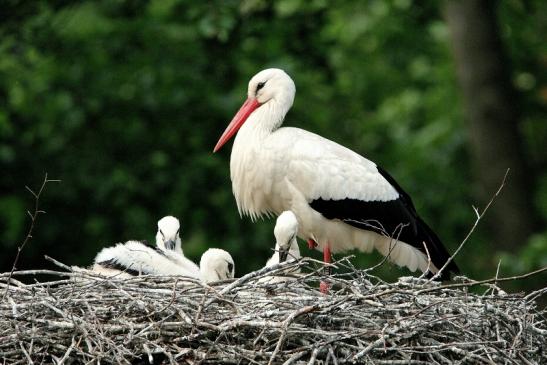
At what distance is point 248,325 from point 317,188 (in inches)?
105

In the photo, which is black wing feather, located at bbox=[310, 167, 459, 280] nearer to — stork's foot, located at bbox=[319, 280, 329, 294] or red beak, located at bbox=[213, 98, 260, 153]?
red beak, located at bbox=[213, 98, 260, 153]

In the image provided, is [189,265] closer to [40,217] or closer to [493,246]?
[40,217]

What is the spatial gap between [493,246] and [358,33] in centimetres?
383

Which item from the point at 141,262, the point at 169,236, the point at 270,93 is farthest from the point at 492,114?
the point at 141,262

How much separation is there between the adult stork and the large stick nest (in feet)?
6.61

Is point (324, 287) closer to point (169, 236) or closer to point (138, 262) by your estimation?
point (138, 262)

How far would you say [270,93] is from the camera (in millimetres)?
9742

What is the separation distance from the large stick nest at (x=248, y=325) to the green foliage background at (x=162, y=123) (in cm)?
551

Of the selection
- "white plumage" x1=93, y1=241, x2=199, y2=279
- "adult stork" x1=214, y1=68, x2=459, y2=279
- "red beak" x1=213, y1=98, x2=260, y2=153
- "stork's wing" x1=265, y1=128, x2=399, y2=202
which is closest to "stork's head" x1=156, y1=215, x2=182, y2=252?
"white plumage" x1=93, y1=241, x2=199, y2=279

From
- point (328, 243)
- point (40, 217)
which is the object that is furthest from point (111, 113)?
point (328, 243)

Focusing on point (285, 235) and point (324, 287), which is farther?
point (285, 235)

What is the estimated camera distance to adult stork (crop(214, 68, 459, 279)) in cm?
940

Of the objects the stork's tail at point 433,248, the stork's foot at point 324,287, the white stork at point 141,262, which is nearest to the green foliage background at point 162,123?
the stork's tail at point 433,248

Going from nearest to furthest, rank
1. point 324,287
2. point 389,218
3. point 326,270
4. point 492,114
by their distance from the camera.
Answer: point 324,287 < point 326,270 < point 389,218 < point 492,114
